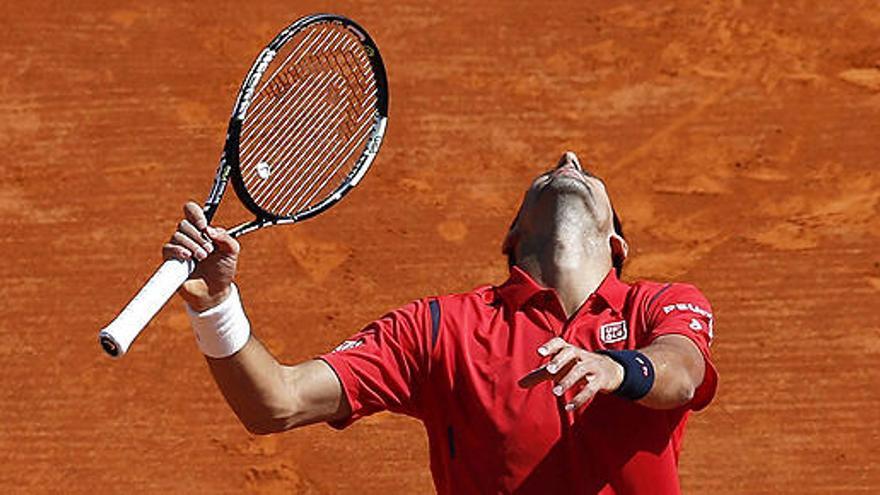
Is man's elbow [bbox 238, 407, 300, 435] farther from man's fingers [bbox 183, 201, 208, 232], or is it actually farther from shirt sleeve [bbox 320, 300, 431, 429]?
man's fingers [bbox 183, 201, 208, 232]

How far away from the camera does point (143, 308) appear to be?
4.81m

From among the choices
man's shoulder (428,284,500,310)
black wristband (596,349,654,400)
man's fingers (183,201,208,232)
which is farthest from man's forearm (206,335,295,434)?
black wristband (596,349,654,400)

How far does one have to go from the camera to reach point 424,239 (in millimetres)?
11203

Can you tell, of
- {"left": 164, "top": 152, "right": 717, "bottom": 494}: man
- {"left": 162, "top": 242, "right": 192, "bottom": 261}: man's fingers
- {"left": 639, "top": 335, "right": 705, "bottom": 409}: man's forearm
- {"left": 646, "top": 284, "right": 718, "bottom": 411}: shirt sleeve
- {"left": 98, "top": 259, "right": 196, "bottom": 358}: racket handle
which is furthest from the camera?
{"left": 646, "top": 284, "right": 718, "bottom": 411}: shirt sleeve

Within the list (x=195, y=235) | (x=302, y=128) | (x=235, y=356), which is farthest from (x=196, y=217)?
(x=302, y=128)

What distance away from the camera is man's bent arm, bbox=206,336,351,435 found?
537 centimetres

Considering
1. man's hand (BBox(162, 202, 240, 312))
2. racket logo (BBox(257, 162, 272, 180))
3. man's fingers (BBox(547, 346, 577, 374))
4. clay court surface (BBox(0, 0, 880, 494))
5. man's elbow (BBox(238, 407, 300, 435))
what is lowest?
clay court surface (BBox(0, 0, 880, 494))

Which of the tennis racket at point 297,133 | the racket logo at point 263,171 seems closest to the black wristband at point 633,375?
the tennis racket at point 297,133

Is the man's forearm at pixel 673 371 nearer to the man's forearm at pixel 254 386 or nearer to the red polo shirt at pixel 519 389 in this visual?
the red polo shirt at pixel 519 389

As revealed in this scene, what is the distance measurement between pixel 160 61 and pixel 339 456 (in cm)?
323

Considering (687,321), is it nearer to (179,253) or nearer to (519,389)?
(519,389)

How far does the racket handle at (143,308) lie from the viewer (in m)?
4.68

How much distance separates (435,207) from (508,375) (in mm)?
5777

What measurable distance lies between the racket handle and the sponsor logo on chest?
135cm
